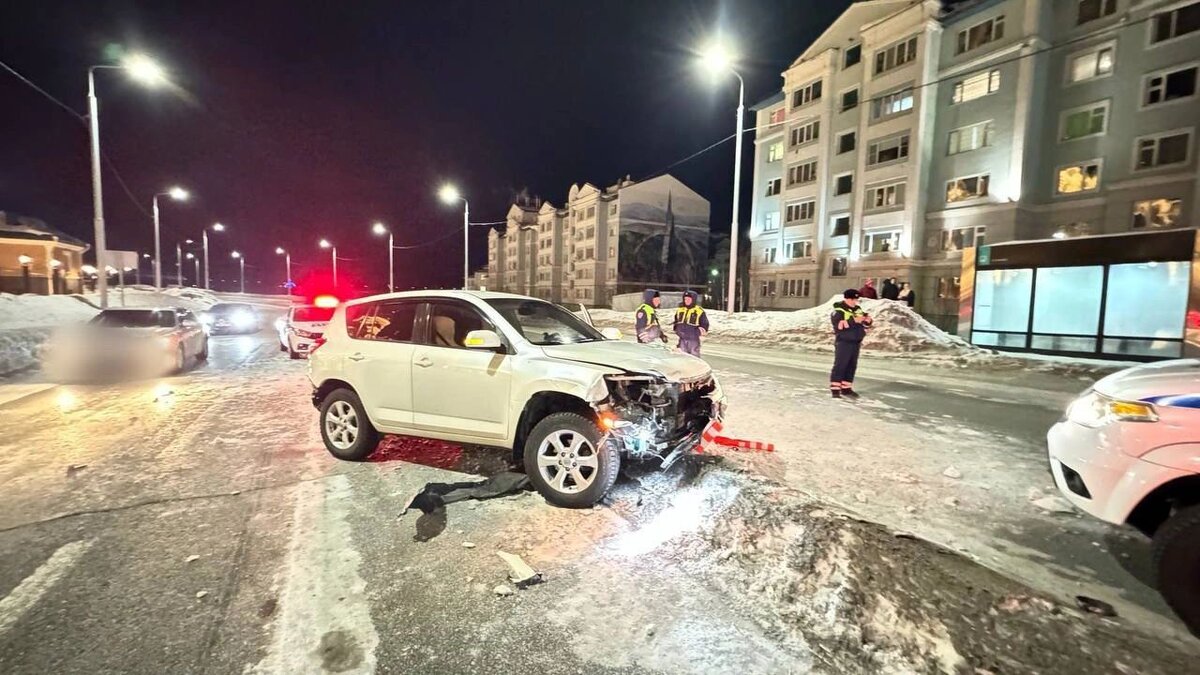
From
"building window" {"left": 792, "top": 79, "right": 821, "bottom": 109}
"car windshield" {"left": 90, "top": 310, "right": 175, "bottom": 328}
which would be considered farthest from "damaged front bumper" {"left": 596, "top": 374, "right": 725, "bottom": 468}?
"building window" {"left": 792, "top": 79, "right": 821, "bottom": 109}

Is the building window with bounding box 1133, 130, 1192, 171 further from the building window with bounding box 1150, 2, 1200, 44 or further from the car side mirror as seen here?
the car side mirror

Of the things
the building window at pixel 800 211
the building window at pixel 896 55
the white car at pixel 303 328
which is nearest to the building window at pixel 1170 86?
the building window at pixel 896 55

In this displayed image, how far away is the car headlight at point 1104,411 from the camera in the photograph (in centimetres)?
316

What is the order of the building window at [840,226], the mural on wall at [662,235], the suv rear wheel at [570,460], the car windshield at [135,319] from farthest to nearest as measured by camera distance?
the mural on wall at [662,235] < the building window at [840,226] < the car windshield at [135,319] < the suv rear wheel at [570,460]

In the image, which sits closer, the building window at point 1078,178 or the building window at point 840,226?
the building window at point 1078,178

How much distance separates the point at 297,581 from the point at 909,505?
180 inches

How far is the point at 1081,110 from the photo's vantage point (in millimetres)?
25250

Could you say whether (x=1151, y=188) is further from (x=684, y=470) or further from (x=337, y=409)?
(x=337, y=409)

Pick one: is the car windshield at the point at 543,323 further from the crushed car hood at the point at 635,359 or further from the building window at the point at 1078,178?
the building window at the point at 1078,178

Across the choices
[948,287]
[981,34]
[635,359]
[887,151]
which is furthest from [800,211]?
[635,359]

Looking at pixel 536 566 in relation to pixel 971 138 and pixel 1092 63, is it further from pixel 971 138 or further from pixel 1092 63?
pixel 1092 63

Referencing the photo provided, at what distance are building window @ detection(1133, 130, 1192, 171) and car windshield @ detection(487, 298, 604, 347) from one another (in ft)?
96.3

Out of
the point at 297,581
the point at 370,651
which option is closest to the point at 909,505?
the point at 370,651

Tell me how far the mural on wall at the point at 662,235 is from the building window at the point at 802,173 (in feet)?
67.9
